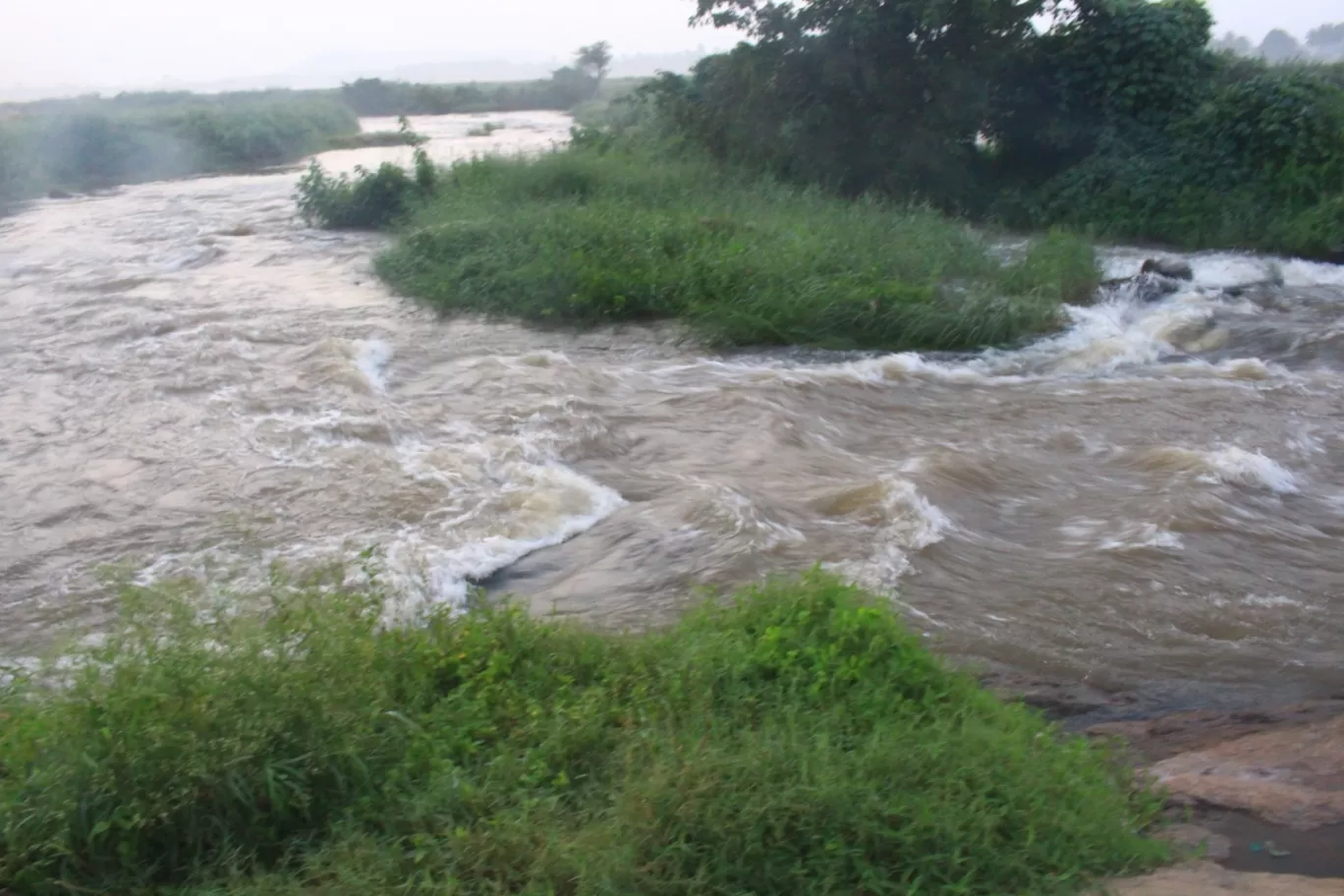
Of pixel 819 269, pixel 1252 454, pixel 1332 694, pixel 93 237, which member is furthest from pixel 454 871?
pixel 93 237

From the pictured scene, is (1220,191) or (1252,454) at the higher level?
(1220,191)

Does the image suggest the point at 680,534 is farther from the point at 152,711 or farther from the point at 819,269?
the point at 819,269

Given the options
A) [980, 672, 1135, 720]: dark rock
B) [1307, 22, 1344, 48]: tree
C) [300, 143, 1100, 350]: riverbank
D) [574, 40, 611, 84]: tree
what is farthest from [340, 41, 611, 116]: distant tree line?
[980, 672, 1135, 720]: dark rock

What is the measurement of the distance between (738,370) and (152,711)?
20.0ft

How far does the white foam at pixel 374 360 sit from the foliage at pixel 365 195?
6066 millimetres

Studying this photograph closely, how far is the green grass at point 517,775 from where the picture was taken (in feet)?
9.26

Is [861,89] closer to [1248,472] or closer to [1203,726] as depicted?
[1248,472]

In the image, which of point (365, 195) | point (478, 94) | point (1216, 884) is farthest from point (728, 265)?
point (478, 94)

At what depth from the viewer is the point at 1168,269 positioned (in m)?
11.4

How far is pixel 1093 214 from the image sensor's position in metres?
13.7

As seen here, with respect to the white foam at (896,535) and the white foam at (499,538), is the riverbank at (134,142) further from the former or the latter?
the white foam at (896,535)

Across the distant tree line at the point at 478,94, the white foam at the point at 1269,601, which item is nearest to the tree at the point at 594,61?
the distant tree line at the point at 478,94

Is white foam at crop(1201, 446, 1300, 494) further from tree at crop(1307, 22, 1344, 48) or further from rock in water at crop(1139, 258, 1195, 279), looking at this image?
tree at crop(1307, 22, 1344, 48)

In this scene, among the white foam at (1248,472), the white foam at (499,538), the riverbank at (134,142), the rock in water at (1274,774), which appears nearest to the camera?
the rock in water at (1274,774)
